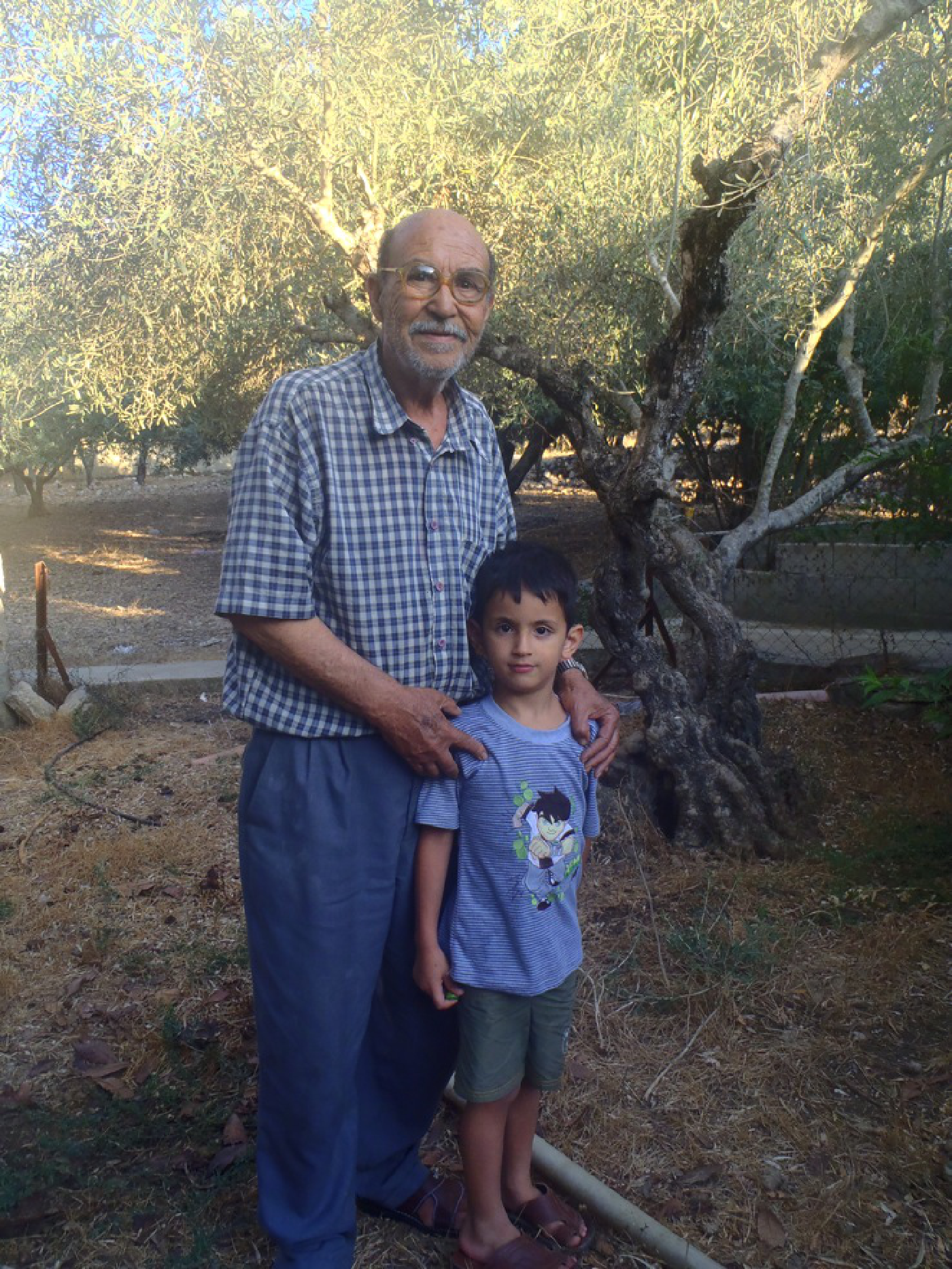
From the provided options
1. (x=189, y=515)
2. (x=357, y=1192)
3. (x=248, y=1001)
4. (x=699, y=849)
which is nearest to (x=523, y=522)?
(x=189, y=515)

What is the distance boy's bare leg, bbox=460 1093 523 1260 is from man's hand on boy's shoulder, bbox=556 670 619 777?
0.76 metres

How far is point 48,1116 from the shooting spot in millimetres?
3254

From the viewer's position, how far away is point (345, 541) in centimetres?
230

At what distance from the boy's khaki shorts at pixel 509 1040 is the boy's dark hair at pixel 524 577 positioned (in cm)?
81

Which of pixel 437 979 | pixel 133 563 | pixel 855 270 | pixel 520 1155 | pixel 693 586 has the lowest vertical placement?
pixel 133 563

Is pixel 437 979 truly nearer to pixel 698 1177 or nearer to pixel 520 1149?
pixel 520 1149

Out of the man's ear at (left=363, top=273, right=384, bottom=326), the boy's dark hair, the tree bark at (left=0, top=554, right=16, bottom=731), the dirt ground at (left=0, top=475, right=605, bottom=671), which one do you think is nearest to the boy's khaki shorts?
the boy's dark hair

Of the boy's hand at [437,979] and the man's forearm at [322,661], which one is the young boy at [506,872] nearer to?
A: the boy's hand at [437,979]

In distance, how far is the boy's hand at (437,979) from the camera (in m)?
2.42

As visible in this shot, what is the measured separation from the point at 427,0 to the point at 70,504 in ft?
75.0

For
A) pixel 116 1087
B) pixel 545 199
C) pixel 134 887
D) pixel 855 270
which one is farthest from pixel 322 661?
pixel 545 199

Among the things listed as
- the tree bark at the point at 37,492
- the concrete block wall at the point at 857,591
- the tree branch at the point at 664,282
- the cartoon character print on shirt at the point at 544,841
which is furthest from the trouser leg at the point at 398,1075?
the tree bark at the point at 37,492

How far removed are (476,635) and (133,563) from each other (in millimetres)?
15565

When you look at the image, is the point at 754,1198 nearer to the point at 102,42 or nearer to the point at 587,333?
the point at 587,333
